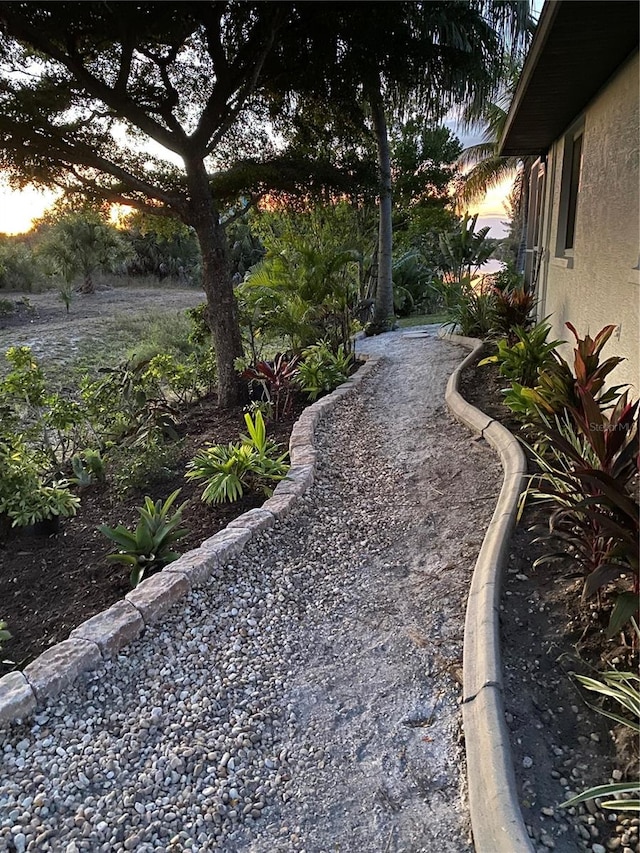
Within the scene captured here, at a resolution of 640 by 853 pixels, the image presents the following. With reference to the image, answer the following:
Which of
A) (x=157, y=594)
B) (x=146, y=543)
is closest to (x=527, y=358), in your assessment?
(x=146, y=543)

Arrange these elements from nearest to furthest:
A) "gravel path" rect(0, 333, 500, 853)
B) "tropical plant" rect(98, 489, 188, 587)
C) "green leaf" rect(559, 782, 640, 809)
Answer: "green leaf" rect(559, 782, 640, 809), "gravel path" rect(0, 333, 500, 853), "tropical plant" rect(98, 489, 188, 587)

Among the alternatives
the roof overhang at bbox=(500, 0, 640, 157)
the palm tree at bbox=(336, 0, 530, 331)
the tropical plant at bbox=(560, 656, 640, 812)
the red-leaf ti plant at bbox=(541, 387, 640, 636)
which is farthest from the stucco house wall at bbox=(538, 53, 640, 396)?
the tropical plant at bbox=(560, 656, 640, 812)

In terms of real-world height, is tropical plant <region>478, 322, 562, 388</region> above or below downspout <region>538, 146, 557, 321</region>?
below

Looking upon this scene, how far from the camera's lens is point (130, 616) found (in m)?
2.43

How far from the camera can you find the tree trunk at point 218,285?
552 centimetres

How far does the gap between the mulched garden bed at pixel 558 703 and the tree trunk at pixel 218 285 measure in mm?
4024

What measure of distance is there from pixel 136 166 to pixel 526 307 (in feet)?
15.2

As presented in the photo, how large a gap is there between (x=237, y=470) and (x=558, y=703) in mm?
2494

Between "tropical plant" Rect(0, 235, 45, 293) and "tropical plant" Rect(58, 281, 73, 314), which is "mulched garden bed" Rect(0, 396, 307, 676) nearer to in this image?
"tropical plant" Rect(58, 281, 73, 314)

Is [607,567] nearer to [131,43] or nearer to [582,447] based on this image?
[582,447]

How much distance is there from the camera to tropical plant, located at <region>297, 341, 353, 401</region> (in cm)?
617

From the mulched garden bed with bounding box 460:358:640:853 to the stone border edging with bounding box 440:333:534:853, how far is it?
54 millimetres

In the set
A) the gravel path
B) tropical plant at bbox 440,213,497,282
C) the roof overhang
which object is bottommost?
the gravel path

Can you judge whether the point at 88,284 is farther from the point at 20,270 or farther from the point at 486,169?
the point at 486,169
